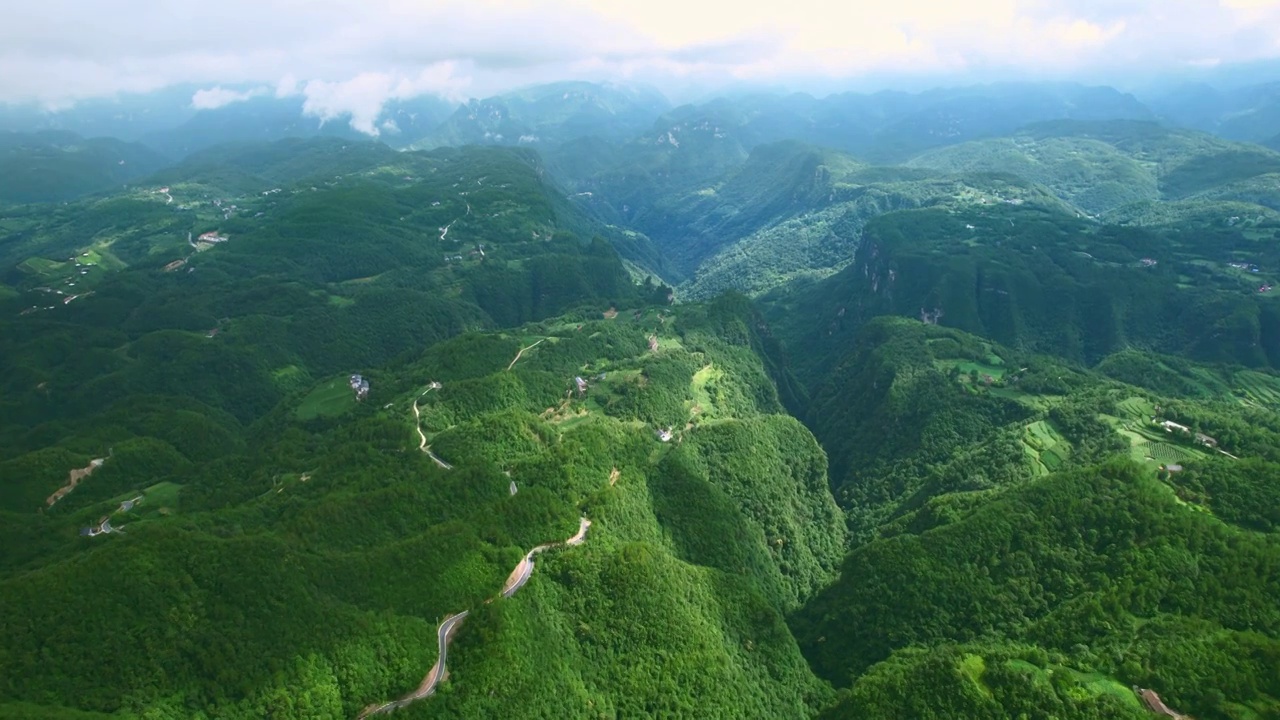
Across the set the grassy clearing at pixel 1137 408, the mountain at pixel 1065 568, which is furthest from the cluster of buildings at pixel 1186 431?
the grassy clearing at pixel 1137 408

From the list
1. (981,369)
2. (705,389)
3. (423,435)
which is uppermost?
(423,435)

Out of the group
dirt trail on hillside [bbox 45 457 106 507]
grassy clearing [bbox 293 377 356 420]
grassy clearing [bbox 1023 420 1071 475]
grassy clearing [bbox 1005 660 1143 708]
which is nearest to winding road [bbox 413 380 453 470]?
grassy clearing [bbox 293 377 356 420]

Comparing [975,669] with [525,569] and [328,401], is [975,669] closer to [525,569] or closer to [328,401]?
[525,569]

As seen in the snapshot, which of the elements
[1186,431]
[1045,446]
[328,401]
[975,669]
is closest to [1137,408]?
[1186,431]

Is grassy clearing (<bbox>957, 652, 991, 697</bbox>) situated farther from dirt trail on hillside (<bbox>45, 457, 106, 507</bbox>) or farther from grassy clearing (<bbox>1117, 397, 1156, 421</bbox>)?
dirt trail on hillside (<bbox>45, 457, 106, 507</bbox>)

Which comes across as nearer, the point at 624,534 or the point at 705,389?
the point at 624,534

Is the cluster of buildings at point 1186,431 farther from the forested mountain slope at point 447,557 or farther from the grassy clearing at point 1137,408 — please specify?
the forested mountain slope at point 447,557
